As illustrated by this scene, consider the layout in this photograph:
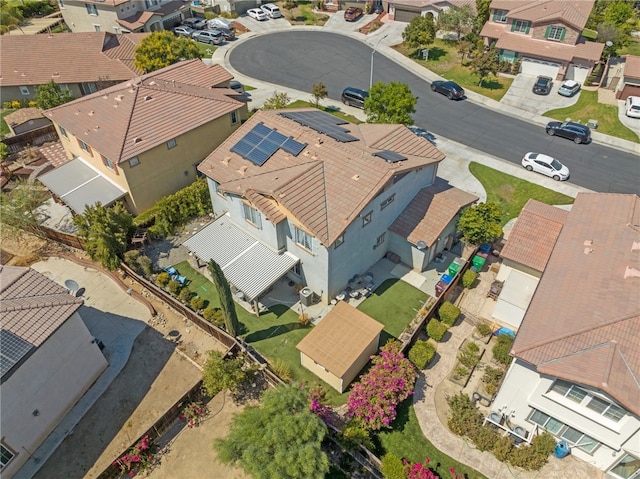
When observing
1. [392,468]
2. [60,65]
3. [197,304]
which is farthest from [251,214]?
[60,65]

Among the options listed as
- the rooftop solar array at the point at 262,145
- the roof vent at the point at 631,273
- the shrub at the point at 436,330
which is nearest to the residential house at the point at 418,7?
the rooftop solar array at the point at 262,145

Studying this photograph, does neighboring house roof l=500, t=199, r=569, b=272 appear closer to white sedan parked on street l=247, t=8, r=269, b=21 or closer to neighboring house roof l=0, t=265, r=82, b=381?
neighboring house roof l=0, t=265, r=82, b=381

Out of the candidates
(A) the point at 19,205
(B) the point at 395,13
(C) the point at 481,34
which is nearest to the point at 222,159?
(A) the point at 19,205

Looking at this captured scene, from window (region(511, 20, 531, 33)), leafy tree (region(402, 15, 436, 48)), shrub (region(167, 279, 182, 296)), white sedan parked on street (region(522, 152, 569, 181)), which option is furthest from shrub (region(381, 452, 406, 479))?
window (region(511, 20, 531, 33))

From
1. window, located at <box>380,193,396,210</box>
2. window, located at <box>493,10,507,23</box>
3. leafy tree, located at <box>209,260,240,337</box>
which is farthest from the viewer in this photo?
window, located at <box>493,10,507,23</box>

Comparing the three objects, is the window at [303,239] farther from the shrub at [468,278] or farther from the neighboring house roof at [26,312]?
the neighboring house roof at [26,312]

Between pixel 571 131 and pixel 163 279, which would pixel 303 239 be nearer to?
pixel 163 279
